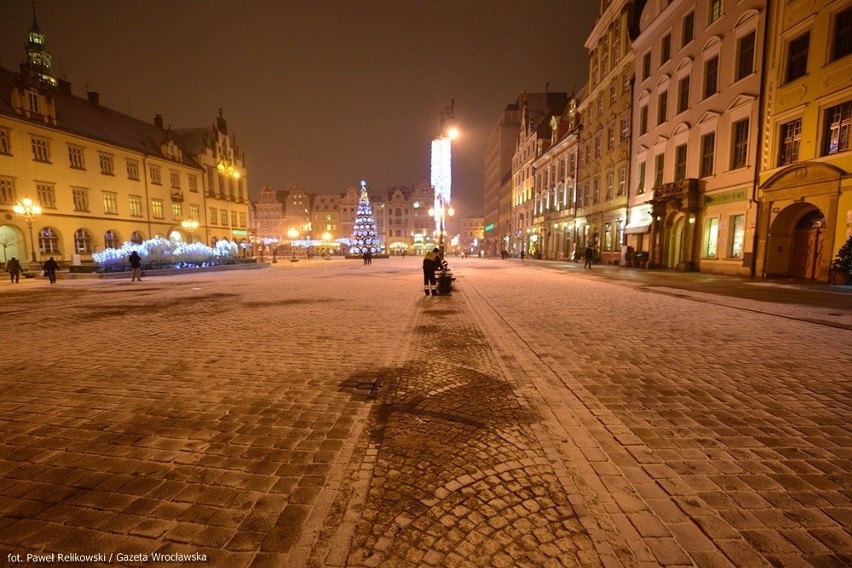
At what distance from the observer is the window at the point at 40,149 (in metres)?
30.4

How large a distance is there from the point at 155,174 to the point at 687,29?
1911 inches

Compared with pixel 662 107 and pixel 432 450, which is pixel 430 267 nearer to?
pixel 432 450

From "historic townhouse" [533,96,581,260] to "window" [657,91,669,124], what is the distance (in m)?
14.1

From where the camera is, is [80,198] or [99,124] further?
[99,124]

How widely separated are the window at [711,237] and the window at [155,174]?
49400 millimetres

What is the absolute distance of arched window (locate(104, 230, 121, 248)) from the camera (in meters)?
35.9

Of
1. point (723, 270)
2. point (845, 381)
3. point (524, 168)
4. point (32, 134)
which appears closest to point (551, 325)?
point (845, 381)

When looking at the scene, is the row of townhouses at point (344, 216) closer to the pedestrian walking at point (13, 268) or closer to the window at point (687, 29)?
the window at point (687, 29)

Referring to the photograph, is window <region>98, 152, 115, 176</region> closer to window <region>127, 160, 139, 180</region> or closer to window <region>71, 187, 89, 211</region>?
window <region>127, 160, 139, 180</region>

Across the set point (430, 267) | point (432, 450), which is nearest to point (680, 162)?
point (430, 267)

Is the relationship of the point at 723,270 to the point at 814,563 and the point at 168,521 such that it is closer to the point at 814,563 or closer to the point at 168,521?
the point at 814,563

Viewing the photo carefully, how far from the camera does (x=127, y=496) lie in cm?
263

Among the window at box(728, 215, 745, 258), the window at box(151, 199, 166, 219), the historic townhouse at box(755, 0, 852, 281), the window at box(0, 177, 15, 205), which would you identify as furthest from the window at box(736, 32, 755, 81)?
the window at box(151, 199, 166, 219)

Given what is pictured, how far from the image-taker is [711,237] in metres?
22.0
